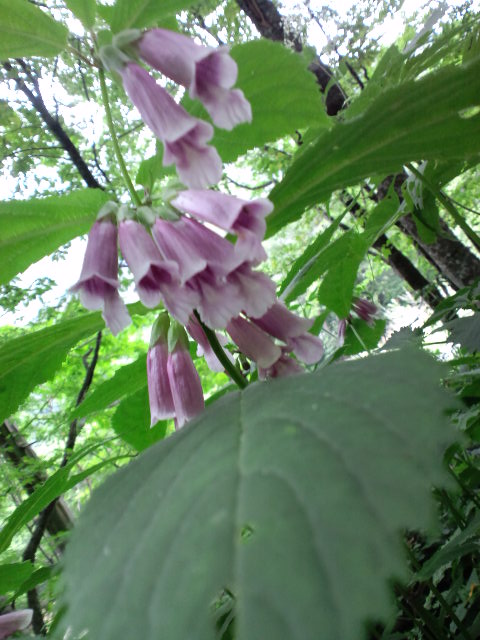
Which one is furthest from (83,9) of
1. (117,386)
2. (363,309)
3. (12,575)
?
(363,309)

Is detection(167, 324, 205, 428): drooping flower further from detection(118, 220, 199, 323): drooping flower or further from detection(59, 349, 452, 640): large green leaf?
detection(59, 349, 452, 640): large green leaf

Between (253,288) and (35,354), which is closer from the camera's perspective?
(253,288)

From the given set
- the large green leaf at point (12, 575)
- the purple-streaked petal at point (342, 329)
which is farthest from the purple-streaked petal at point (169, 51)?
the purple-streaked petal at point (342, 329)

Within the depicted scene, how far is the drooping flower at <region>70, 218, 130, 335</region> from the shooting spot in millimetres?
684

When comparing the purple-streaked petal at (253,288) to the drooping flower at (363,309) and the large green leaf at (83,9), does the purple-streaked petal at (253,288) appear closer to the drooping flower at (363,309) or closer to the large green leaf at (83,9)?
the large green leaf at (83,9)

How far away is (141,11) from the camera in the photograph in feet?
2.22

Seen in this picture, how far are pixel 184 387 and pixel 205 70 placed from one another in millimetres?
437

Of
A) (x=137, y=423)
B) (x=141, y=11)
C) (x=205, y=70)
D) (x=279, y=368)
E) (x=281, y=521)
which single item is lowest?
(x=281, y=521)

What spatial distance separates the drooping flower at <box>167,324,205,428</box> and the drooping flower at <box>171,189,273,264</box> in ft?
0.66

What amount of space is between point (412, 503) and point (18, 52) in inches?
31.5

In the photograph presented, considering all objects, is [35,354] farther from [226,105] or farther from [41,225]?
[226,105]

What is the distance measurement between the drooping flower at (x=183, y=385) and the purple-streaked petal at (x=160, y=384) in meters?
0.02

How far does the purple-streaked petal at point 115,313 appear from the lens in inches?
27.9

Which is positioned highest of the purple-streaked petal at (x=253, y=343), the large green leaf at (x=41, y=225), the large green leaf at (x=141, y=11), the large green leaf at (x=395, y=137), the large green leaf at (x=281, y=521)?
the large green leaf at (x=141, y=11)
